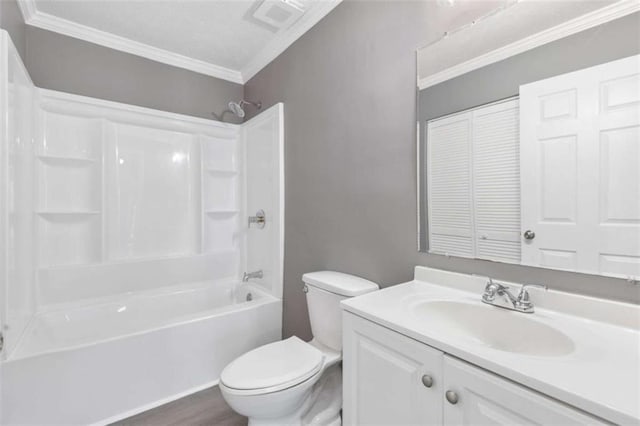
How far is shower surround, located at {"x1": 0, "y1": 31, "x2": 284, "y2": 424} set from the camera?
1573 millimetres

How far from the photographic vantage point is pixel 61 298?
7.07 feet

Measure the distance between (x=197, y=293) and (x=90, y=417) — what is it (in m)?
1.12

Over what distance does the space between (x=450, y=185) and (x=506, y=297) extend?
50 centimetres

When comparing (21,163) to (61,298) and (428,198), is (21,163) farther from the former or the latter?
(428,198)

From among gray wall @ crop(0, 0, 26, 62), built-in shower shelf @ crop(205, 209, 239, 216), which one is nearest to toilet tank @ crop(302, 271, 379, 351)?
built-in shower shelf @ crop(205, 209, 239, 216)

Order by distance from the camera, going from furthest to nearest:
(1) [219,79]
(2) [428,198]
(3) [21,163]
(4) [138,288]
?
(1) [219,79] → (4) [138,288] → (3) [21,163] → (2) [428,198]

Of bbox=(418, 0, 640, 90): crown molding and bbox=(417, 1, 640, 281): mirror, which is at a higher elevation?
bbox=(418, 0, 640, 90): crown molding

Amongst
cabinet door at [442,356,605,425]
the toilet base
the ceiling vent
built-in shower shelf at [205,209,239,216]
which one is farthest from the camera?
built-in shower shelf at [205,209,239,216]

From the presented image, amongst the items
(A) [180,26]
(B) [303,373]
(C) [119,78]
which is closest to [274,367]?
(B) [303,373]

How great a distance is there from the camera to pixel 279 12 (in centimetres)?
195

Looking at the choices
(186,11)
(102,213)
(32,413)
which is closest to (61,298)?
(102,213)

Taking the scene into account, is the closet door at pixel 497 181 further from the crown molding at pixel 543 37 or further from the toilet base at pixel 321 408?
the toilet base at pixel 321 408

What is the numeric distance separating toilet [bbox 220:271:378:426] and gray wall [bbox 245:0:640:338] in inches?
8.6

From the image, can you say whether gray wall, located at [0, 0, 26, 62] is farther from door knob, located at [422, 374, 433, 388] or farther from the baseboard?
door knob, located at [422, 374, 433, 388]
